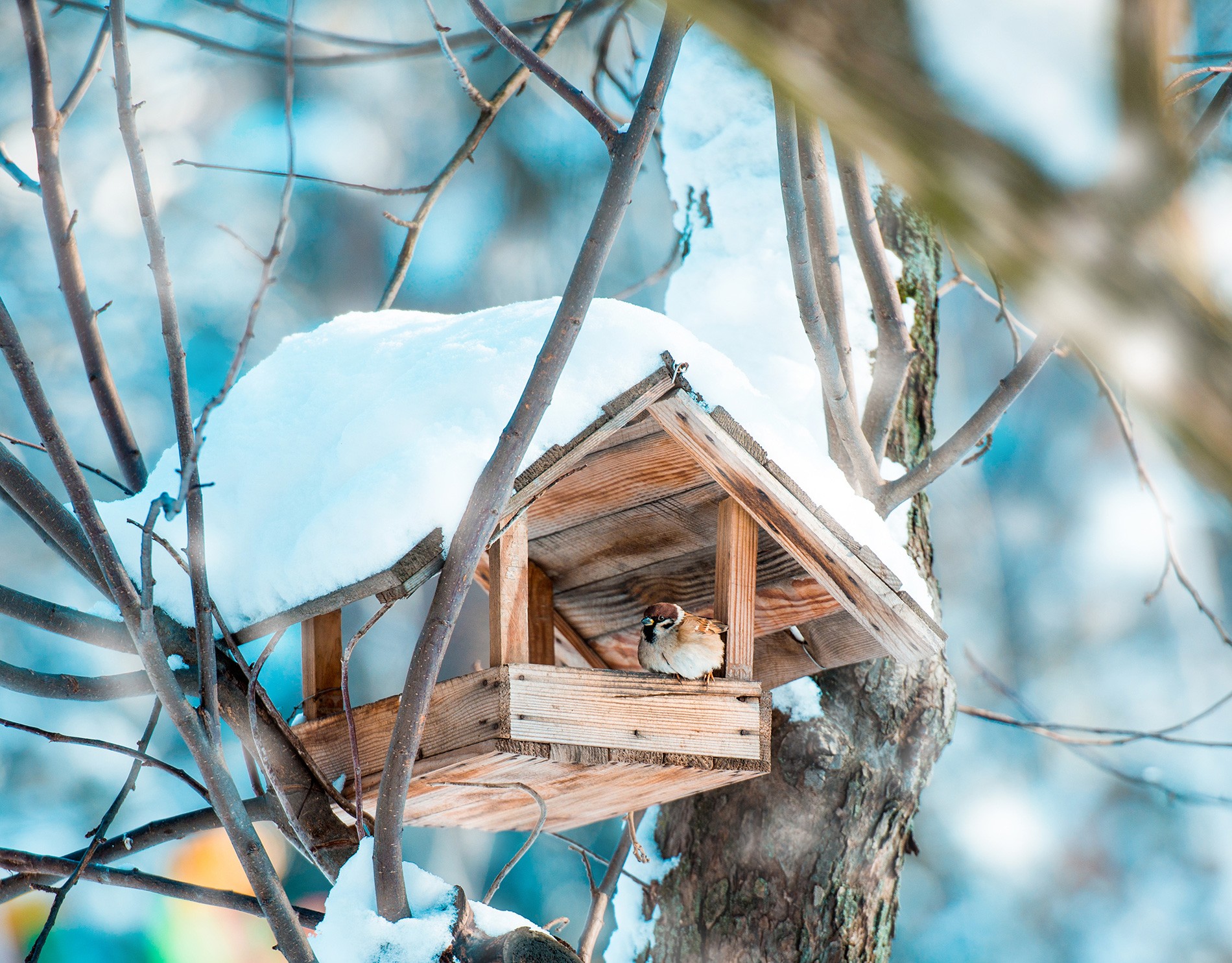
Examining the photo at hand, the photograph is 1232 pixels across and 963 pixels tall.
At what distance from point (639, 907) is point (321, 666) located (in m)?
1.21

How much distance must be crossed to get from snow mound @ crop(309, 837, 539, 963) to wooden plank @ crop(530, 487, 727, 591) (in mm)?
923

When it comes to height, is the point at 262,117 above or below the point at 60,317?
above

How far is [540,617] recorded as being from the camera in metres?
2.71

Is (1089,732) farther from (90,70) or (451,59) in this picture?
(90,70)

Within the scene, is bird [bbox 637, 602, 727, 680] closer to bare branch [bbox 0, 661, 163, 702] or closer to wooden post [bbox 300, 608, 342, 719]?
wooden post [bbox 300, 608, 342, 719]

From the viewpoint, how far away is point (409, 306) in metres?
8.77

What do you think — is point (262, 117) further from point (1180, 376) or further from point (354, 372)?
point (1180, 376)

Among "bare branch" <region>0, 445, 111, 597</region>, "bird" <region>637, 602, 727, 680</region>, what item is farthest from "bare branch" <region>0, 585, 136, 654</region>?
"bird" <region>637, 602, 727, 680</region>

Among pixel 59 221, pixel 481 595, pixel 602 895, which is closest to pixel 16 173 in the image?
pixel 59 221

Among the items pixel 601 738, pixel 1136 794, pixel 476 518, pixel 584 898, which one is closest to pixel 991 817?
pixel 1136 794

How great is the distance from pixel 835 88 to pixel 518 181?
9615 mm

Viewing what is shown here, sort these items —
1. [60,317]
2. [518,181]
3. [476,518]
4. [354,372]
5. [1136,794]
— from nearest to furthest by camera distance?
[476,518] < [354,372] < [60,317] < [1136,794] < [518,181]

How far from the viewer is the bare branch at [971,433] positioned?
239cm

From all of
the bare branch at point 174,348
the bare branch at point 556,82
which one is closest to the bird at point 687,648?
the bare branch at point 174,348
